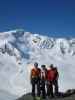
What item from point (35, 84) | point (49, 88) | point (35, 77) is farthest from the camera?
point (35, 84)

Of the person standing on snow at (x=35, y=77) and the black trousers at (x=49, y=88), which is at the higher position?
the person standing on snow at (x=35, y=77)

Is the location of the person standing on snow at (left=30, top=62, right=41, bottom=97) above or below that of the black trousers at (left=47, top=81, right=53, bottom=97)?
above

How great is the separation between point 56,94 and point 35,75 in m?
2.19

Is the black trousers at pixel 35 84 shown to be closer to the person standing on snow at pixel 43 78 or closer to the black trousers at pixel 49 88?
the person standing on snow at pixel 43 78

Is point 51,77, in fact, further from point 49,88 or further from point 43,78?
point 49,88

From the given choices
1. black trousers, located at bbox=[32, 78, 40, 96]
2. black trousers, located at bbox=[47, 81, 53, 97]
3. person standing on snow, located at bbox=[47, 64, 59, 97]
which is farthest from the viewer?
black trousers, located at bbox=[47, 81, 53, 97]

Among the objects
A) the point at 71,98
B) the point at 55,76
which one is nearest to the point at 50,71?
the point at 55,76

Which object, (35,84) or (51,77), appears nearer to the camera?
(51,77)

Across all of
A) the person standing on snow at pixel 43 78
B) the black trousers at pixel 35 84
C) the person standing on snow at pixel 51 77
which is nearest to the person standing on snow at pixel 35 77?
the black trousers at pixel 35 84

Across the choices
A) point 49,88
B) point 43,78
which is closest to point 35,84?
point 43,78

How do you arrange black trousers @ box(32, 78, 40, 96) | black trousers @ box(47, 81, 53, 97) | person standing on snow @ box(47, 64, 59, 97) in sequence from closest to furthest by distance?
person standing on snow @ box(47, 64, 59, 97) < black trousers @ box(32, 78, 40, 96) < black trousers @ box(47, 81, 53, 97)

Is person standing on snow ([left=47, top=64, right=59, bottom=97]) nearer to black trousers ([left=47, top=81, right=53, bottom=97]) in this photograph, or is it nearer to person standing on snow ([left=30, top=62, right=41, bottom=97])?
black trousers ([left=47, top=81, right=53, bottom=97])

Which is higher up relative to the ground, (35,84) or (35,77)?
(35,77)

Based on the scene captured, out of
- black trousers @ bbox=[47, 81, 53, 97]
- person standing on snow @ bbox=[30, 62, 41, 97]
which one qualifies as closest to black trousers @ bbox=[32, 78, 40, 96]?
person standing on snow @ bbox=[30, 62, 41, 97]
